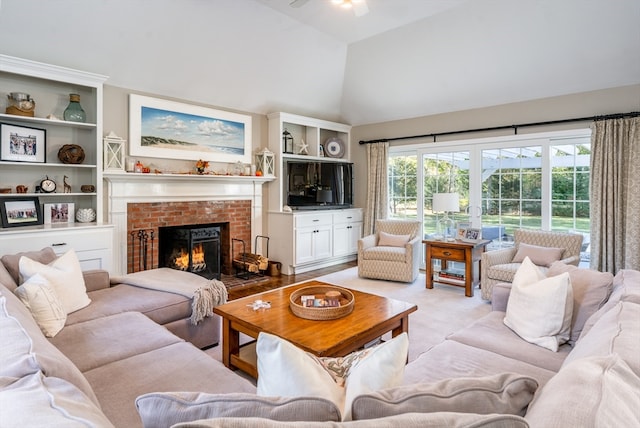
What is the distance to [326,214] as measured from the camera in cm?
588

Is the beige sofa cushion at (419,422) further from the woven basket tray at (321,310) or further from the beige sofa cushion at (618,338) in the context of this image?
the woven basket tray at (321,310)

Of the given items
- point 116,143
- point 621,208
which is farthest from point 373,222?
point 116,143

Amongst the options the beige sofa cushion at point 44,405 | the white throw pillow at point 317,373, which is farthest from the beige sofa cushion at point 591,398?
the beige sofa cushion at point 44,405

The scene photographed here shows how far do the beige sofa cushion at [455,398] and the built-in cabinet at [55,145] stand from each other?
12.1ft

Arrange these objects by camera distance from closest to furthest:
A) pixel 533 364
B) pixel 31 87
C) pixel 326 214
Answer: pixel 533 364, pixel 31 87, pixel 326 214

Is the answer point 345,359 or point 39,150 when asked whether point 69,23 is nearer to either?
point 39,150

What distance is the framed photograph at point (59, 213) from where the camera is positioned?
150 inches

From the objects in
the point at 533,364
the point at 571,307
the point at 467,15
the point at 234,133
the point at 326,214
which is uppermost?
the point at 467,15

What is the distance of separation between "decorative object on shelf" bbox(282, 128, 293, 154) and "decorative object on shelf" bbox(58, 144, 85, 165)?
275cm

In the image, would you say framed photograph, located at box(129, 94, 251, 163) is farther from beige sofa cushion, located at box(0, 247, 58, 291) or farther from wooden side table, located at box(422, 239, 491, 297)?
wooden side table, located at box(422, 239, 491, 297)

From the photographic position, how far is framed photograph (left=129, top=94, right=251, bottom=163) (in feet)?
14.3

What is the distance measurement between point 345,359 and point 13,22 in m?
4.13

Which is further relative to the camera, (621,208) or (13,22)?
(621,208)

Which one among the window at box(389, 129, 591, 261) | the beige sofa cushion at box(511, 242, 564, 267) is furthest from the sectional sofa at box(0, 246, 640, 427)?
the window at box(389, 129, 591, 261)
